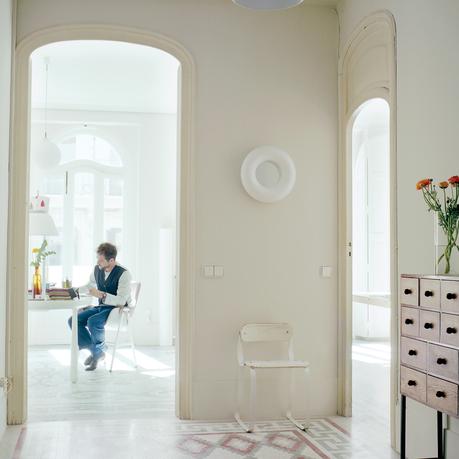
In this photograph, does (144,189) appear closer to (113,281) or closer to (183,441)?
(113,281)

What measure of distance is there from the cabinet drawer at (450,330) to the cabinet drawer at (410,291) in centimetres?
25

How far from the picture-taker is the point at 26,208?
4.58 m

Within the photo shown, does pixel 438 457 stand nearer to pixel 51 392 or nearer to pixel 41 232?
pixel 51 392

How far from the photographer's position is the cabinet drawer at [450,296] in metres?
2.80

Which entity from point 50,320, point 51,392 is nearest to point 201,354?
point 51,392

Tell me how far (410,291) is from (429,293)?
7.5 inches

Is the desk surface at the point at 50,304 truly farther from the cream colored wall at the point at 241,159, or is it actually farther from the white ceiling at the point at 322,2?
the white ceiling at the point at 322,2

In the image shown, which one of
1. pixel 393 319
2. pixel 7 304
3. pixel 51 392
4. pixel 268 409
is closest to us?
pixel 393 319

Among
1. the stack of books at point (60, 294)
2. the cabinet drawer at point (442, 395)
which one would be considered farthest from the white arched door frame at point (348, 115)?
the stack of books at point (60, 294)

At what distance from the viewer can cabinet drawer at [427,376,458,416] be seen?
2.80 metres

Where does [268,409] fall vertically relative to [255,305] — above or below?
below

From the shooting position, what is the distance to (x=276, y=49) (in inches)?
195

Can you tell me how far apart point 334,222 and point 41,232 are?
3.03 metres

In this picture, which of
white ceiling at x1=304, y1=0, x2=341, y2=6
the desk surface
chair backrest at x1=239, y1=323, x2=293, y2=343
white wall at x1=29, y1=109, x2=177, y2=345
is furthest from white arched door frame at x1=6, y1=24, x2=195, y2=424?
white wall at x1=29, y1=109, x2=177, y2=345
